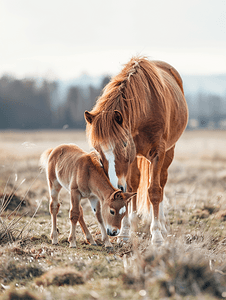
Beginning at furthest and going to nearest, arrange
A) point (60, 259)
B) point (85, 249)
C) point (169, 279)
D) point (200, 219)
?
point (200, 219) → point (85, 249) → point (60, 259) → point (169, 279)

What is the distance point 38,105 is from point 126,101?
26749 millimetres

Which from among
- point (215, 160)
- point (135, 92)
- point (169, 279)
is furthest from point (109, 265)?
point (215, 160)

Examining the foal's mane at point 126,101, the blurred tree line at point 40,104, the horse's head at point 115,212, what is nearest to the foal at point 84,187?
the horse's head at point 115,212

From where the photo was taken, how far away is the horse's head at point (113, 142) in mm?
3730

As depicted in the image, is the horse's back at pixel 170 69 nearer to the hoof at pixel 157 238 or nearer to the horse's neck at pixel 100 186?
the horse's neck at pixel 100 186

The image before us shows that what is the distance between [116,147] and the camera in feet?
12.4

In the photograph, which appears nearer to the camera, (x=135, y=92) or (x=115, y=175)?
(x=115, y=175)

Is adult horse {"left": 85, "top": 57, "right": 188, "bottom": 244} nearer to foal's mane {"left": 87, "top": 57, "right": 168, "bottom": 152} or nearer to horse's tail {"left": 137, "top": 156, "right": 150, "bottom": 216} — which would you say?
foal's mane {"left": 87, "top": 57, "right": 168, "bottom": 152}

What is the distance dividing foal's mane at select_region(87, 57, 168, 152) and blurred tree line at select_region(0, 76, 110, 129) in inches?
796

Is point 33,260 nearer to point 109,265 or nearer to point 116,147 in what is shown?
point 109,265

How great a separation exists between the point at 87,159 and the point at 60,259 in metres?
1.46

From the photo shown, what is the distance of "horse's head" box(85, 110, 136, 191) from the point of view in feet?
12.2

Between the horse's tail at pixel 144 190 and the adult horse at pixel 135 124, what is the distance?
0.27 metres

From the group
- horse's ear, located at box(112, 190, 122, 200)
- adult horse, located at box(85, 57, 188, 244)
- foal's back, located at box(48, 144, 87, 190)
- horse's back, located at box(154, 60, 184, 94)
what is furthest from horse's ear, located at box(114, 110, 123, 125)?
horse's back, located at box(154, 60, 184, 94)
